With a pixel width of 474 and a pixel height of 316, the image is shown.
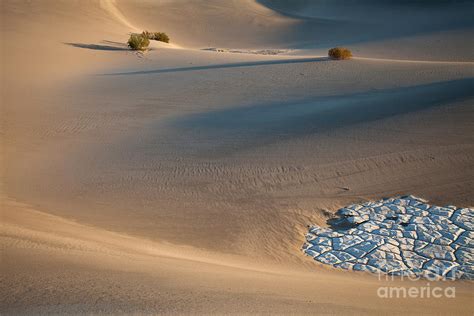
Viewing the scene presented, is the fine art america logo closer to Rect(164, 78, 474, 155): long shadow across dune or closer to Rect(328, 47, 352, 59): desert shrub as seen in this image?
Rect(164, 78, 474, 155): long shadow across dune

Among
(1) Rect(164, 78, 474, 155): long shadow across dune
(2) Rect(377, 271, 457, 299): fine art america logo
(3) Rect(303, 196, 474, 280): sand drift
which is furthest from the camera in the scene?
(1) Rect(164, 78, 474, 155): long shadow across dune

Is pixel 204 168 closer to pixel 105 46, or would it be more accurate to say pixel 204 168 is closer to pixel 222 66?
pixel 222 66

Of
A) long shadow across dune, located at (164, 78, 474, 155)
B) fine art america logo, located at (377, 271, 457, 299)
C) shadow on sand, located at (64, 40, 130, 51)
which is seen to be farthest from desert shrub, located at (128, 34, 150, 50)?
fine art america logo, located at (377, 271, 457, 299)

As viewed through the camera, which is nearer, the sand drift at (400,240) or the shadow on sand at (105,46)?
the sand drift at (400,240)

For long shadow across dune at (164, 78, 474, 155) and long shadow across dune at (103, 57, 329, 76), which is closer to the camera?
long shadow across dune at (164, 78, 474, 155)

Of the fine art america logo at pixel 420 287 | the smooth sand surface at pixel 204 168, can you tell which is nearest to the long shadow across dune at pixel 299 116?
the smooth sand surface at pixel 204 168

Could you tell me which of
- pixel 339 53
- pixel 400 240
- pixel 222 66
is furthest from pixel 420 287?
pixel 222 66

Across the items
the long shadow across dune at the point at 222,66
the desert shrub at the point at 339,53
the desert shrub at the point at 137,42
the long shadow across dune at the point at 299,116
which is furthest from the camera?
the desert shrub at the point at 137,42

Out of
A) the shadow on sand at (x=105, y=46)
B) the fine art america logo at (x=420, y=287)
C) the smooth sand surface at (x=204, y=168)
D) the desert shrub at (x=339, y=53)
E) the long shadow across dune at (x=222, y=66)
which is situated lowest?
the fine art america logo at (x=420, y=287)

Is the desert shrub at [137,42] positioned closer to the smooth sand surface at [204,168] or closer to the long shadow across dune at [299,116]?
the smooth sand surface at [204,168]
